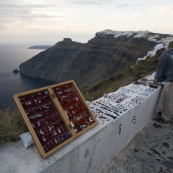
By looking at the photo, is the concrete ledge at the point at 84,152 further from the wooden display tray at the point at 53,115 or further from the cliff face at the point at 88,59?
the cliff face at the point at 88,59

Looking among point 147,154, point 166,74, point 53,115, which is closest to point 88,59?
point 166,74

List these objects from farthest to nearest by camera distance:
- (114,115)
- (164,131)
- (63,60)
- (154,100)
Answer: (63,60) → (154,100) → (164,131) → (114,115)

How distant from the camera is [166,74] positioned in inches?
159

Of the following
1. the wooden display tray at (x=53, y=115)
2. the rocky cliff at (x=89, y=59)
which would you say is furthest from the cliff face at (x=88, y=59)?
the wooden display tray at (x=53, y=115)

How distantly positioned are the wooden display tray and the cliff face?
4637 cm

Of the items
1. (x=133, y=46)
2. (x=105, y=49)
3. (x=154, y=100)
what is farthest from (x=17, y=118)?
(x=105, y=49)

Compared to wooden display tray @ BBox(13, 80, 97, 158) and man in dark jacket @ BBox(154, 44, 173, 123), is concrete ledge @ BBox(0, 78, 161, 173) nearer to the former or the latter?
wooden display tray @ BBox(13, 80, 97, 158)

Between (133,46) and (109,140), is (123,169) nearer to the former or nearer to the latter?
(109,140)

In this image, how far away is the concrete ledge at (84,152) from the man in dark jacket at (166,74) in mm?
734

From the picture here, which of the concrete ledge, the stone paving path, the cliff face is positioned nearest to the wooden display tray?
the concrete ledge

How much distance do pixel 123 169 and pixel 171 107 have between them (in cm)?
209

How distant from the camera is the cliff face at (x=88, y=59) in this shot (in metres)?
54.1

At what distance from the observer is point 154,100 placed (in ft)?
14.4

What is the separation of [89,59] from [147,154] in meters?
72.9
